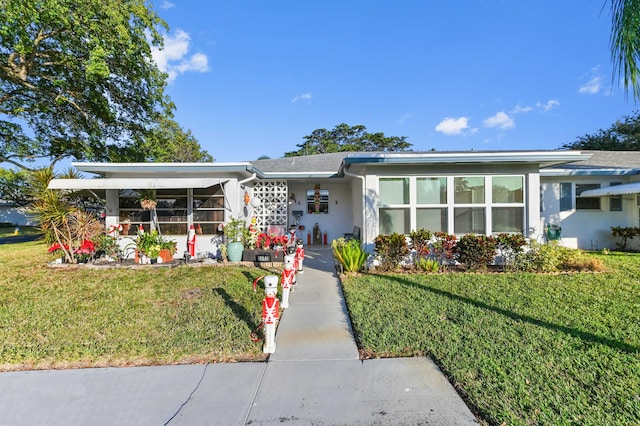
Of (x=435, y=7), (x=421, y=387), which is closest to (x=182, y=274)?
(x=421, y=387)

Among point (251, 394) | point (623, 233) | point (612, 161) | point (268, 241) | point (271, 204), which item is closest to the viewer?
point (251, 394)

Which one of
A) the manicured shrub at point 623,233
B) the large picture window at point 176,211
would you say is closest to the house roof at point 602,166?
the manicured shrub at point 623,233

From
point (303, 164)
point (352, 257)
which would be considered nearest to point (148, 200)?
point (352, 257)

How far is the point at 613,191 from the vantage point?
9.77m

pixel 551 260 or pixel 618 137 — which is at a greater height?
pixel 618 137

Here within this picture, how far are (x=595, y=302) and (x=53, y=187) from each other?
12.8m

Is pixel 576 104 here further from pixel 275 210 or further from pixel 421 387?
pixel 421 387

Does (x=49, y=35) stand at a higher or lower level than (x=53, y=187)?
higher

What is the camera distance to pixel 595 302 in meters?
5.01

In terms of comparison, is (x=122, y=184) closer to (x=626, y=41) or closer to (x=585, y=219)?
(x=626, y=41)

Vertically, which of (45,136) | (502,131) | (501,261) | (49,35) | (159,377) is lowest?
(159,377)

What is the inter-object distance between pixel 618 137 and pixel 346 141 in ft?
84.4

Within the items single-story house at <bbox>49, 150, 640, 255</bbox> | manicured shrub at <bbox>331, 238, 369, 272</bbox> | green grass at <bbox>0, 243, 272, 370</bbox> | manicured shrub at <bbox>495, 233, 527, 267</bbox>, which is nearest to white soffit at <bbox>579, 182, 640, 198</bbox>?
single-story house at <bbox>49, 150, 640, 255</bbox>

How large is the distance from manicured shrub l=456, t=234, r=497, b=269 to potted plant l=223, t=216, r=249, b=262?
5.98 meters
